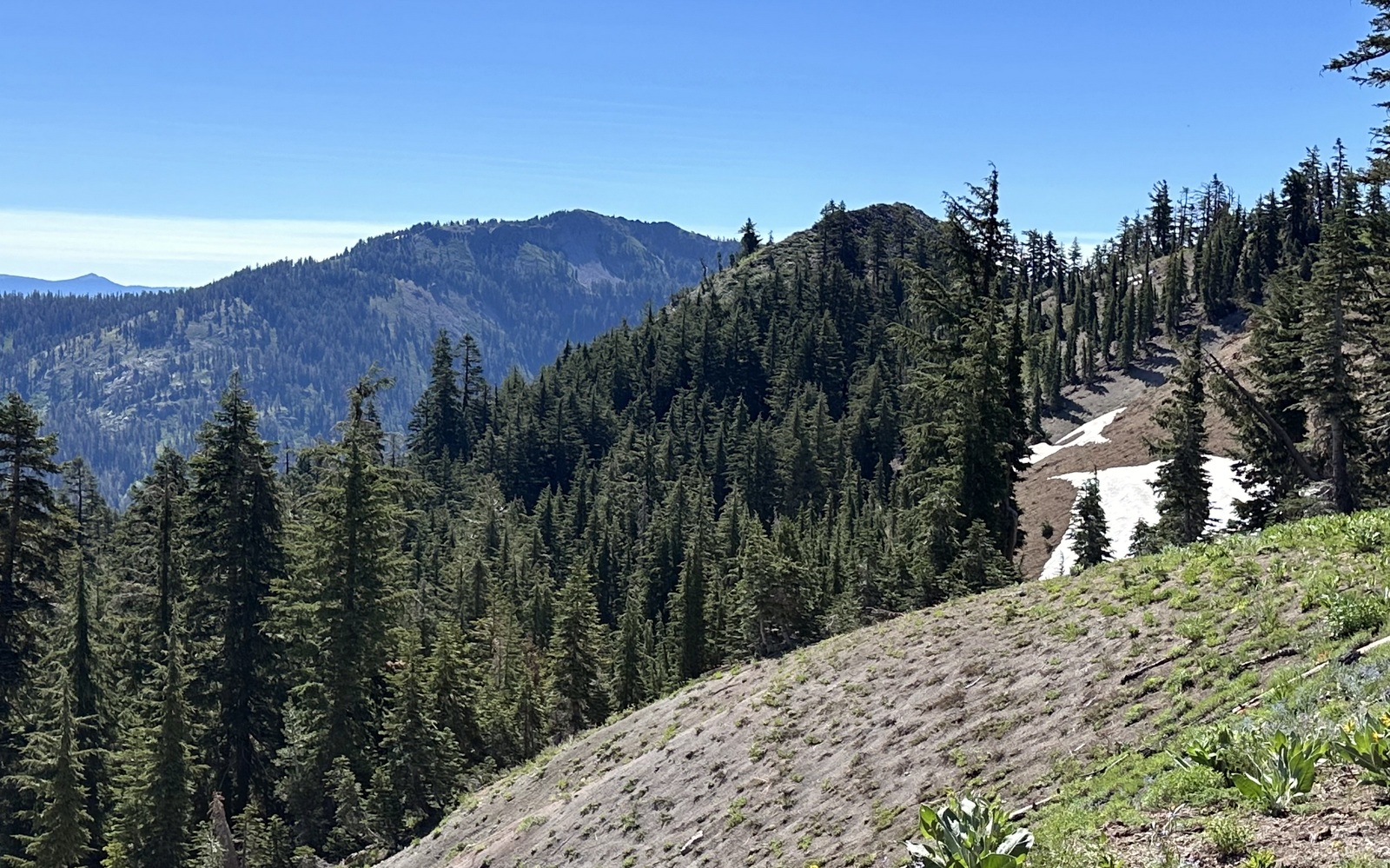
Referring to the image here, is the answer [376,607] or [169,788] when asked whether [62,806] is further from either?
[376,607]

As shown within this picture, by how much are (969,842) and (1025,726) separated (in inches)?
291

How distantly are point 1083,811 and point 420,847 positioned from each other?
21.3 m

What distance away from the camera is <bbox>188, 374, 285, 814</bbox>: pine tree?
1489 inches

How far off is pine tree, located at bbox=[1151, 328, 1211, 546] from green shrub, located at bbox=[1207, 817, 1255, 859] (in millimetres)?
35707

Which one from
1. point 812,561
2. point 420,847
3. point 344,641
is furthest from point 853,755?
point 812,561

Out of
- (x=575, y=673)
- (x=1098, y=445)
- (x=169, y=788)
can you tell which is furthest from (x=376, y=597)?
(x=1098, y=445)

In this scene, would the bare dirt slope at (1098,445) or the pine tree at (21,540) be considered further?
the bare dirt slope at (1098,445)

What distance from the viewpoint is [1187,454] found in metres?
40.4

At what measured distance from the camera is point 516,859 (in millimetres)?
20344

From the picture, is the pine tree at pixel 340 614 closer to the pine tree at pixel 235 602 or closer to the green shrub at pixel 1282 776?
the pine tree at pixel 235 602

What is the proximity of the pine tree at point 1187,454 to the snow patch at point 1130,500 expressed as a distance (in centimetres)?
1667

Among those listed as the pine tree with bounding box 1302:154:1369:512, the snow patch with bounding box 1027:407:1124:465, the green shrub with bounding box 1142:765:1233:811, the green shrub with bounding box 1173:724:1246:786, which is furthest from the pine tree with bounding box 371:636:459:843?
the snow patch with bounding box 1027:407:1124:465

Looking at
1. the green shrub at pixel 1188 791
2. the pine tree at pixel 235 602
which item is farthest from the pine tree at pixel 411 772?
the green shrub at pixel 1188 791

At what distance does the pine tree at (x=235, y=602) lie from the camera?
124 feet
